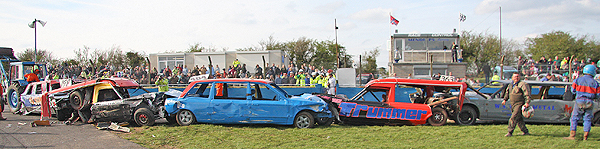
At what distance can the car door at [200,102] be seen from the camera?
29.0 feet

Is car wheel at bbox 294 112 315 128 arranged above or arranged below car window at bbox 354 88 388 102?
below

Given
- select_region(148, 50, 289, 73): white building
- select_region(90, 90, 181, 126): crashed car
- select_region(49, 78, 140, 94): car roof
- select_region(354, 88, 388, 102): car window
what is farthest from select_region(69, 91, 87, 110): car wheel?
select_region(148, 50, 289, 73): white building

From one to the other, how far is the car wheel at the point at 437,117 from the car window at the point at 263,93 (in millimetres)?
4201

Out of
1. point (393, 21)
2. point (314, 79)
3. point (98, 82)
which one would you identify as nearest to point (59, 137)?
point (98, 82)

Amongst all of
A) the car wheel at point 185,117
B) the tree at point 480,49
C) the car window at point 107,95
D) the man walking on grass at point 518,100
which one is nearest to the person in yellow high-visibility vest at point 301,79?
the car wheel at point 185,117

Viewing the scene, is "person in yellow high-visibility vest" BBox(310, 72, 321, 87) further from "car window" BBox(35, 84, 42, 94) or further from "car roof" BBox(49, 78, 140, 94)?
"car window" BBox(35, 84, 42, 94)

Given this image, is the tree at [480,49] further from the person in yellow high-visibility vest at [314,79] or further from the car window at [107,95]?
the car window at [107,95]

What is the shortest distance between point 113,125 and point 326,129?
16.9 ft

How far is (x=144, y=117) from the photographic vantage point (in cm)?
902

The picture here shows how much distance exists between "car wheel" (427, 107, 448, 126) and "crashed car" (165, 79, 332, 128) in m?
2.79

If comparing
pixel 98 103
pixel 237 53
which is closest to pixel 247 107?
pixel 98 103

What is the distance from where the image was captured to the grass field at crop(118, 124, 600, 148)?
676 centimetres

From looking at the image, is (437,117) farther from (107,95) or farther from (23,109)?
(23,109)

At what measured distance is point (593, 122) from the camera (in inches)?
373
